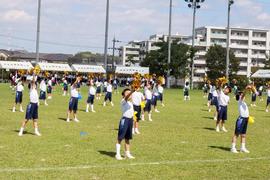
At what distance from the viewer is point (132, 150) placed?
43.0 feet

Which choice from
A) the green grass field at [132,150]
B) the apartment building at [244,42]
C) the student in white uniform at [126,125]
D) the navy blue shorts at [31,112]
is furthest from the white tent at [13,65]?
the student in white uniform at [126,125]

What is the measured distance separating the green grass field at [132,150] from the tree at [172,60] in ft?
187

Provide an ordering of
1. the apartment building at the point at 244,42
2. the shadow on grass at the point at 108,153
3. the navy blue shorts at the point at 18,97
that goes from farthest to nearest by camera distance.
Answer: the apartment building at the point at 244,42
the navy blue shorts at the point at 18,97
the shadow on grass at the point at 108,153

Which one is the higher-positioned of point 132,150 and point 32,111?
point 32,111

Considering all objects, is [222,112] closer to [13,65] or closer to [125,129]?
[125,129]

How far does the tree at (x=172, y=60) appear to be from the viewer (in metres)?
76.8

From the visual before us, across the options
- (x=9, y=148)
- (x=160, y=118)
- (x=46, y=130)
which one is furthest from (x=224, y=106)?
(x=9, y=148)

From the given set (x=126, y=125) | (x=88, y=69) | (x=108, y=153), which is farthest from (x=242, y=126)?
(x=88, y=69)

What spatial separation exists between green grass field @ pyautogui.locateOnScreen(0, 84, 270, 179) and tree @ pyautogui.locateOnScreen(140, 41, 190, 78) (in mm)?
56899

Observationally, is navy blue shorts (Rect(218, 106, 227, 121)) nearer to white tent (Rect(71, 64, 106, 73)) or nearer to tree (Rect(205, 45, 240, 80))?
tree (Rect(205, 45, 240, 80))

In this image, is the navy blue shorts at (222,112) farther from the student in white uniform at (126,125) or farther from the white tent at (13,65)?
the white tent at (13,65)

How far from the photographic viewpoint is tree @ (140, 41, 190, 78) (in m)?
76.8

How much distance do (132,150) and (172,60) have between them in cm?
6447

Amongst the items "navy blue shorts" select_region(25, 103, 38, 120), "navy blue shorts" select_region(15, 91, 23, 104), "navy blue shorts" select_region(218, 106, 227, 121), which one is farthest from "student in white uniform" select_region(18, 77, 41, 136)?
"navy blue shorts" select_region(15, 91, 23, 104)
